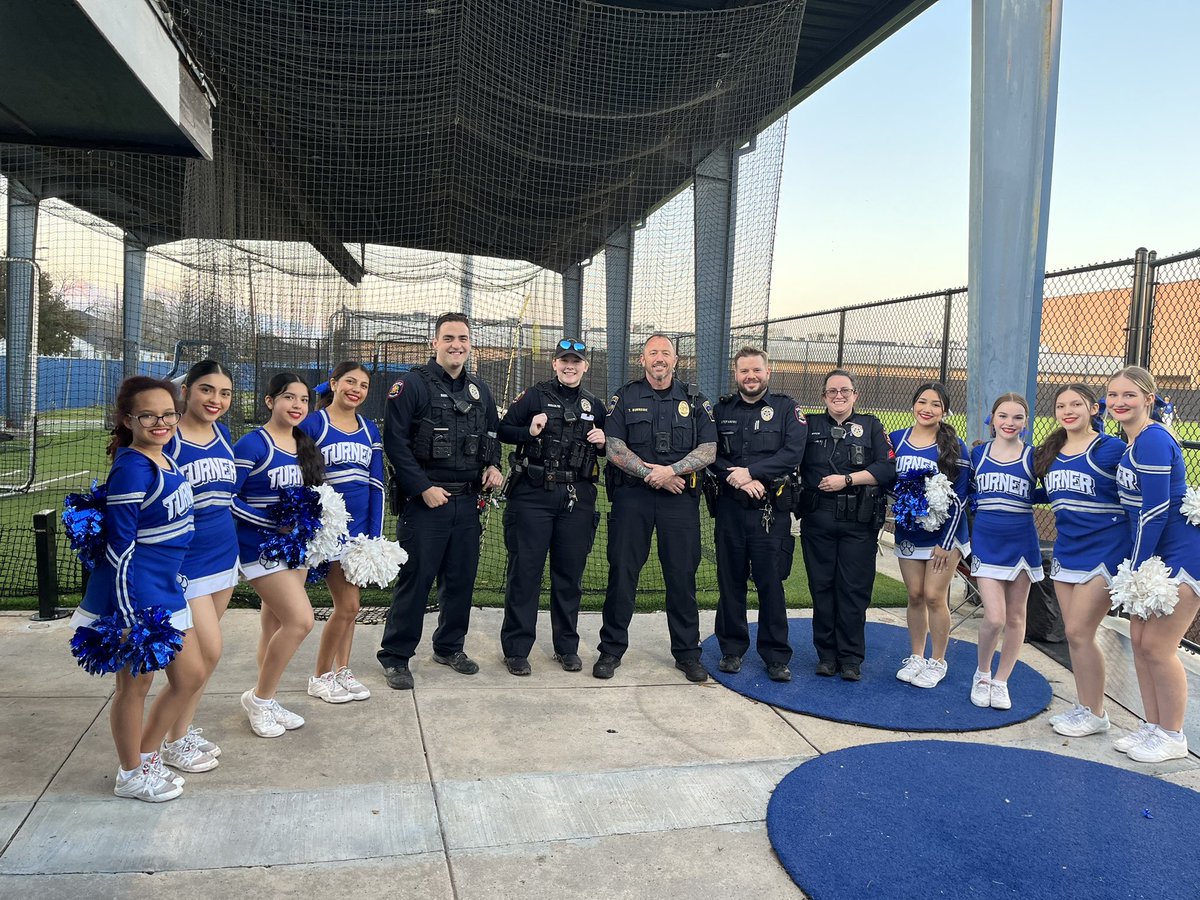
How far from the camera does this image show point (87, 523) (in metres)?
3.04

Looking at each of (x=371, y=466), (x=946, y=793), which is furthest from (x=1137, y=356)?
(x=371, y=466)

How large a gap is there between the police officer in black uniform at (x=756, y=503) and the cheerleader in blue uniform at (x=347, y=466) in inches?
80.8

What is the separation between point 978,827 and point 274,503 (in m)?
3.33

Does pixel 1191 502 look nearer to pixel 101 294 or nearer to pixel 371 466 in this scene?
pixel 371 466

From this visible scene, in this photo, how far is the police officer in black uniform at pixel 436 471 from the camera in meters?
4.77

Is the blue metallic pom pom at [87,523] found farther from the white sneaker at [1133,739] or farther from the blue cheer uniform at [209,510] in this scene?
the white sneaker at [1133,739]

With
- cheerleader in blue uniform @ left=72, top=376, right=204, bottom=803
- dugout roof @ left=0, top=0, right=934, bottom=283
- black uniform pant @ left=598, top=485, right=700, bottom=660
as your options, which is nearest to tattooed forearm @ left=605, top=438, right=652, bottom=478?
black uniform pant @ left=598, top=485, right=700, bottom=660

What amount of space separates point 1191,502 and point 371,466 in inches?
157

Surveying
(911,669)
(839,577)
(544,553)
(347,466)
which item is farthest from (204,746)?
(911,669)

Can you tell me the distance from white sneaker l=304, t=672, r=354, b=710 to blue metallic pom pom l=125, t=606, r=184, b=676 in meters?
1.55

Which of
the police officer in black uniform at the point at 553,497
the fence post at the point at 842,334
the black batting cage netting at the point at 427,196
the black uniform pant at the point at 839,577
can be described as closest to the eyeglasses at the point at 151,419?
the police officer in black uniform at the point at 553,497

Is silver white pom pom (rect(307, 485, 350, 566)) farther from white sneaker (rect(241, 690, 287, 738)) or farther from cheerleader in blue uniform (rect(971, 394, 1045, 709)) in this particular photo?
cheerleader in blue uniform (rect(971, 394, 1045, 709))

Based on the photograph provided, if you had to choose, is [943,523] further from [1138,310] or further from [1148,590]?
[1138,310]

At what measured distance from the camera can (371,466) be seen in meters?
4.44
